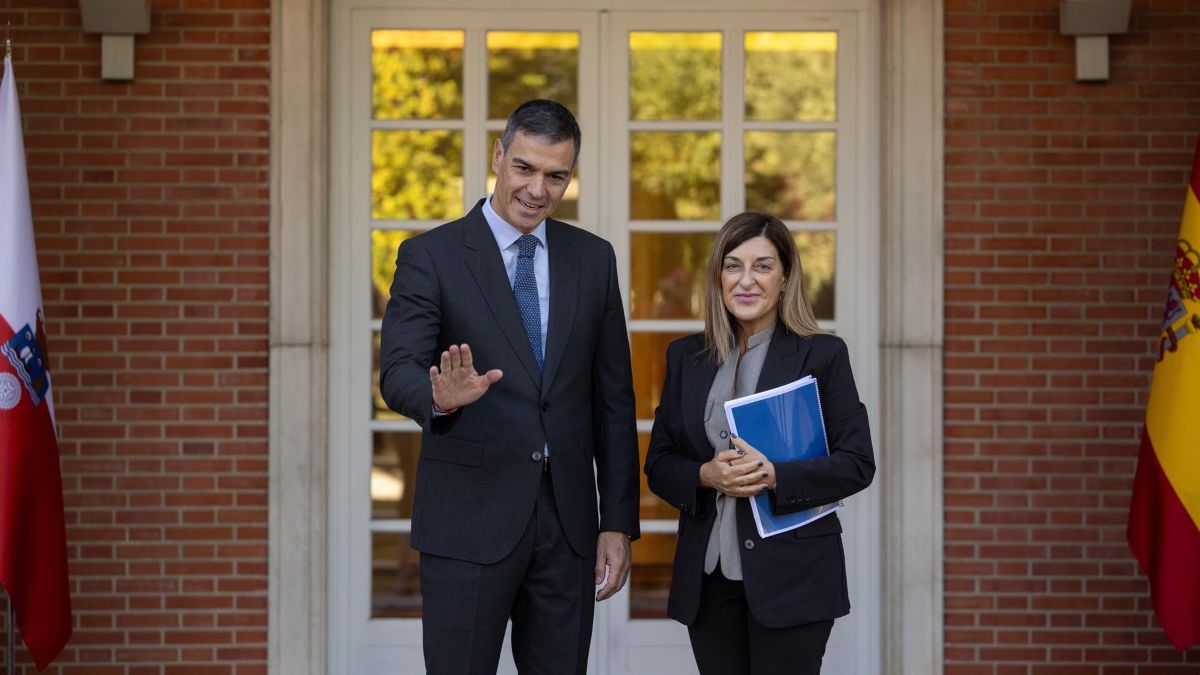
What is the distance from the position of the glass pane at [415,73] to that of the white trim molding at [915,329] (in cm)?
161

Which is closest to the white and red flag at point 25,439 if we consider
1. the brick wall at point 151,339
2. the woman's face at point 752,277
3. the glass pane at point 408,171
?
the brick wall at point 151,339

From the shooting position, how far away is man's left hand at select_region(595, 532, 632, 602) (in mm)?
3279

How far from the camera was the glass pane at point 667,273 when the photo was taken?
505cm

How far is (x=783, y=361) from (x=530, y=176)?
0.75 meters

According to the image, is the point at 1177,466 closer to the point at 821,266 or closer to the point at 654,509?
the point at 821,266

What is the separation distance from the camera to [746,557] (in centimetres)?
315

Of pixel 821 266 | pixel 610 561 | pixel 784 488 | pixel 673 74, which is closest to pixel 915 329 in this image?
pixel 821 266

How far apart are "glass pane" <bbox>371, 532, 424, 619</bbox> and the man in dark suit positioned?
1.86 m

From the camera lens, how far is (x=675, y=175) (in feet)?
16.5

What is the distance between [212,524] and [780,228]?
8.26ft

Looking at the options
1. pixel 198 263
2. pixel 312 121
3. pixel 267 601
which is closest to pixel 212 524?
pixel 267 601

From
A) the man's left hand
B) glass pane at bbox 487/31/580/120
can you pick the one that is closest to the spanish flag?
the man's left hand

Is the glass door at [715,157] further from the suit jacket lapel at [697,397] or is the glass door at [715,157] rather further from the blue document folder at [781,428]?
the blue document folder at [781,428]

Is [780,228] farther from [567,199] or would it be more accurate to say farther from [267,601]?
[267,601]
